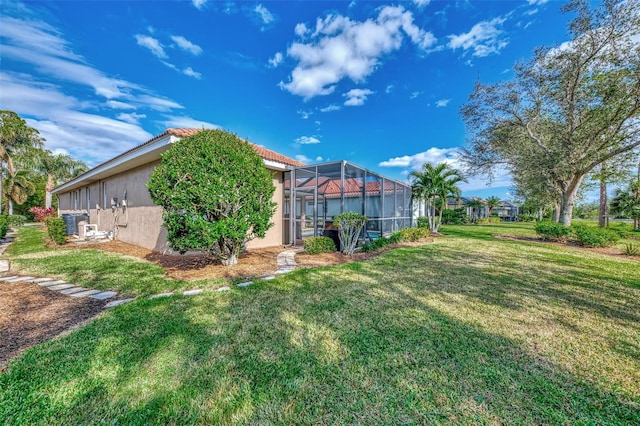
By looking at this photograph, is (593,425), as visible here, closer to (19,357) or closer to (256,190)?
(19,357)

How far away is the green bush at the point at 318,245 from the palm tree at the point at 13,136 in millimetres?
29217

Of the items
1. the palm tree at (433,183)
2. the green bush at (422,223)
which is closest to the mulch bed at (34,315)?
the palm tree at (433,183)

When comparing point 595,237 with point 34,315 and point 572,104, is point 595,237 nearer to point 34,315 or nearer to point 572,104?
point 572,104

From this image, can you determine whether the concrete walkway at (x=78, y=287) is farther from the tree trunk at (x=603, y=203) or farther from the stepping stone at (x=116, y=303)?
the tree trunk at (x=603, y=203)

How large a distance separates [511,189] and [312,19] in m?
32.7

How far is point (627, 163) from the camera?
42.0 ft

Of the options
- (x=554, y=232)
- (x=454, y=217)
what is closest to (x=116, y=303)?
(x=554, y=232)

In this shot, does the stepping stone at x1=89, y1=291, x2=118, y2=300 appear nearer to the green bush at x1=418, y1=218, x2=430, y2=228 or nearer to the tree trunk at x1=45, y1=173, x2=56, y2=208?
the green bush at x1=418, y1=218, x2=430, y2=228

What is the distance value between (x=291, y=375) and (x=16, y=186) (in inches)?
1506

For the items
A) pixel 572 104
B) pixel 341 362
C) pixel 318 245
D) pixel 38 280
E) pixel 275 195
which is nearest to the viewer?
pixel 341 362

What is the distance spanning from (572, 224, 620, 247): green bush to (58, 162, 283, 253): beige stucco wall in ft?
43.1

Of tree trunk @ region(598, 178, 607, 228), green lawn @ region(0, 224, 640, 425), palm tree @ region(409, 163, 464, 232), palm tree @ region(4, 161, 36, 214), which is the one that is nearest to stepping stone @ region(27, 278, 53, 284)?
green lawn @ region(0, 224, 640, 425)

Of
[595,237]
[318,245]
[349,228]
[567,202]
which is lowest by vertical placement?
[318,245]

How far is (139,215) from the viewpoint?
945cm
